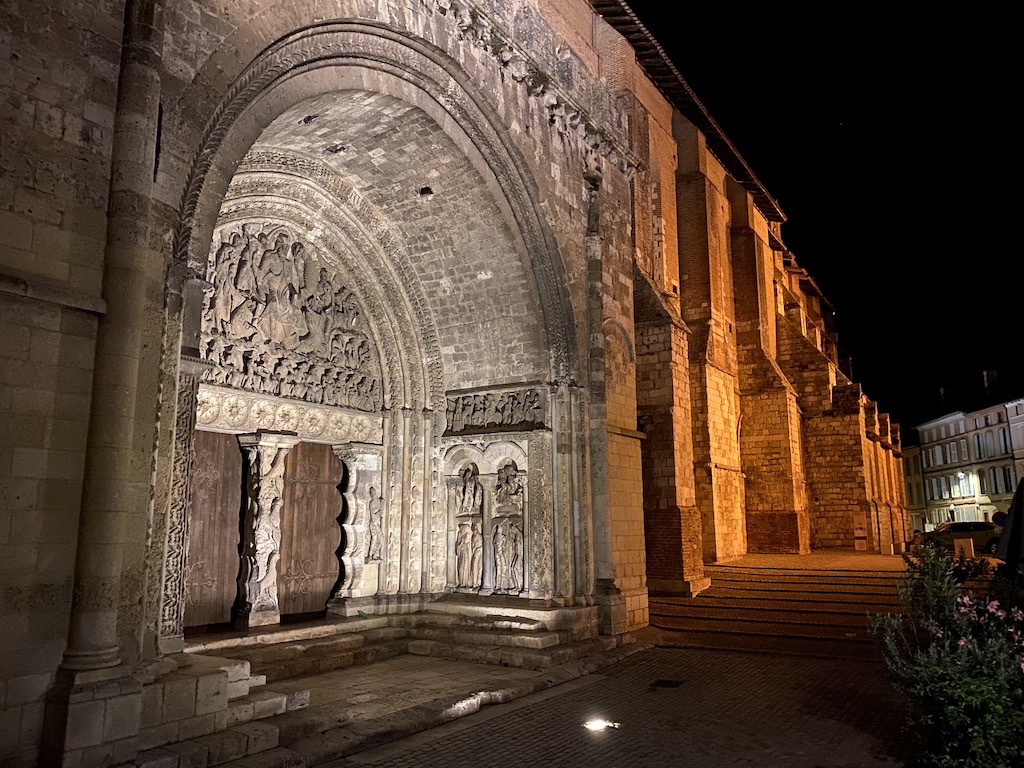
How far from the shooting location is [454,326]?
32.3 ft

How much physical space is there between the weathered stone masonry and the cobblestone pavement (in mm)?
1473

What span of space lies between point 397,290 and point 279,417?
97.0 inches

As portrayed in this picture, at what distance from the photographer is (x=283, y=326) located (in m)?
8.34

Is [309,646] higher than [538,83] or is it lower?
lower

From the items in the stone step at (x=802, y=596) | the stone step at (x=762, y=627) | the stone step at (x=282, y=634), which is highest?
the stone step at (x=282, y=634)

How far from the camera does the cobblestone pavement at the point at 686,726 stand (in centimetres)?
512

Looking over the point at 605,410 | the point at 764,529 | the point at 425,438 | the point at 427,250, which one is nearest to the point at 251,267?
the point at 427,250

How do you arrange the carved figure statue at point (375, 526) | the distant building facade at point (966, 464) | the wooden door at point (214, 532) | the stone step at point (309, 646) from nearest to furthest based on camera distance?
the stone step at point (309, 646)
the wooden door at point (214, 532)
the carved figure statue at point (375, 526)
the distant building facade at point (966, 464)

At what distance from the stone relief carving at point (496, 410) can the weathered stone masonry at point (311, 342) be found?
0.13ft

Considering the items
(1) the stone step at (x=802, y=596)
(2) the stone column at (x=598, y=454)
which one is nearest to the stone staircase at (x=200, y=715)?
(2) the stone column at (x=598, y=454)

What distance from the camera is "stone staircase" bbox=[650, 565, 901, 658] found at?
9547mm

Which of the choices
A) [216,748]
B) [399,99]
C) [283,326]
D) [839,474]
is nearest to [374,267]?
[283,326]

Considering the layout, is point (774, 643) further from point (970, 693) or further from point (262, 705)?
point (262, 705)

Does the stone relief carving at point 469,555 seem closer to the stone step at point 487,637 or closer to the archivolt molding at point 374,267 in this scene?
the stone step at point 487,637
